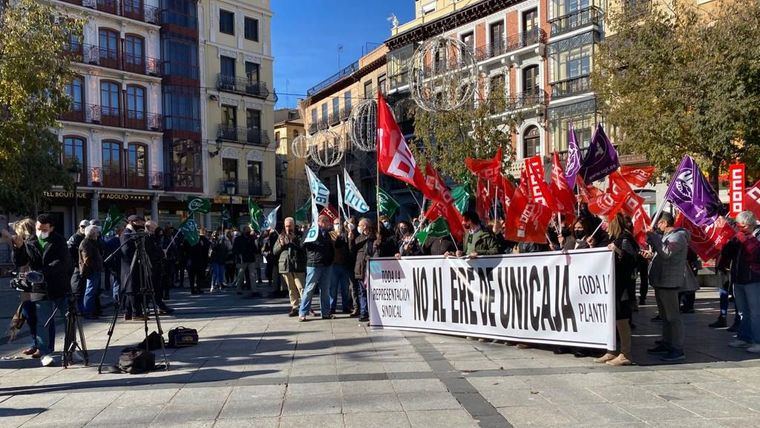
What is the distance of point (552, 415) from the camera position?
516cm

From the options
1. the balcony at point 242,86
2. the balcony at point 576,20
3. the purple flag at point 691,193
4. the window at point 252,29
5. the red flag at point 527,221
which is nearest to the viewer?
the red flag at point 527,221

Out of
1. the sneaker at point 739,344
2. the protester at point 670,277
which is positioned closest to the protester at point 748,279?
the sneaker at point 739,344

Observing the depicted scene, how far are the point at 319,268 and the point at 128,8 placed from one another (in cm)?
3121

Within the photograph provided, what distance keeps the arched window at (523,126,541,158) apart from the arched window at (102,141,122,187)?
75.4 ft

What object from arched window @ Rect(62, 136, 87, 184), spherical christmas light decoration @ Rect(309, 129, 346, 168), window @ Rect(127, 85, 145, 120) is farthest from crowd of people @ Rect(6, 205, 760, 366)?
window @ Rect(127, 85, 145, 120)

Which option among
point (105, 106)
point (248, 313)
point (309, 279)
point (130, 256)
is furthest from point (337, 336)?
point (105, 106)

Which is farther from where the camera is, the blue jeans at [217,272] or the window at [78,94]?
the window at [78,94]

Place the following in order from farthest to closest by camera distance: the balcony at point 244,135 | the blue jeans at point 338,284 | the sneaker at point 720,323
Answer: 1. the balcony at point 244,135
2. the blue jeans at point 338,284
3. the sneaker at point 720,323

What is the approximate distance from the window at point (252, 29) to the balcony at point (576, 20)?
21143 mm

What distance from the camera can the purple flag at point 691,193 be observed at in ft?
28.5

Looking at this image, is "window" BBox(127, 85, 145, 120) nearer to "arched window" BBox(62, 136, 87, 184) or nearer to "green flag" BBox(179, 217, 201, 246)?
"arched window" BBox(62, 136, 87, 184)

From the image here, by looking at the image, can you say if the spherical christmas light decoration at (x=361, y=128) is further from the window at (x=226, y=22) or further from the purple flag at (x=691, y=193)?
the window at (x=226, y=22)

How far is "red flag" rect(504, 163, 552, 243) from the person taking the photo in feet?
27.6

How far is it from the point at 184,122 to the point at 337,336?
105 ft
